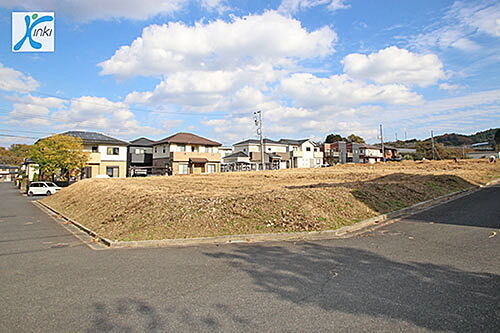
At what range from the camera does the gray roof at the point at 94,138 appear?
39197 millimetres

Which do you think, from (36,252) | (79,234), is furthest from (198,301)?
(79,234)

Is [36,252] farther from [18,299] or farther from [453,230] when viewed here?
[453,230]

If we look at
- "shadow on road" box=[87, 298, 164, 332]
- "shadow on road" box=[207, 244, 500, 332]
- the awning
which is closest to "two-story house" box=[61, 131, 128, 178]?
the awning

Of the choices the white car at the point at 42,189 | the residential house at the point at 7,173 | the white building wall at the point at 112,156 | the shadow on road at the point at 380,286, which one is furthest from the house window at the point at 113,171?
the residential house at the point at 7,173

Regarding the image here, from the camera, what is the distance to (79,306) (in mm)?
3922

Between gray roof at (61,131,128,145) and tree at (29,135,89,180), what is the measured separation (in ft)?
31.7

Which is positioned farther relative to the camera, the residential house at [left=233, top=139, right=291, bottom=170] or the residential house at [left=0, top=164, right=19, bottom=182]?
the residential house at [left=0, top=164, right=19, bottom=182]

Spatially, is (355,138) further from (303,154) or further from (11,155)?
(11,155)

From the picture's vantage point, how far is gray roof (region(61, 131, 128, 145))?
39.2 m

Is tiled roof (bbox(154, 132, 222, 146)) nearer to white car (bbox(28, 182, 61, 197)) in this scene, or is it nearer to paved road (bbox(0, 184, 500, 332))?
white car (bbox(28, 182, 61, 197))

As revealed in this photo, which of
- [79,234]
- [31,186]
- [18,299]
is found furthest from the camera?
[31,186]

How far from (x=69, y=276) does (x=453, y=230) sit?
854cm

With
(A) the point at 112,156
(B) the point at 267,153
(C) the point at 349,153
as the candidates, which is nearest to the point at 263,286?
(A) the point at 112,156

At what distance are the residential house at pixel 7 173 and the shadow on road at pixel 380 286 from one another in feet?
306
